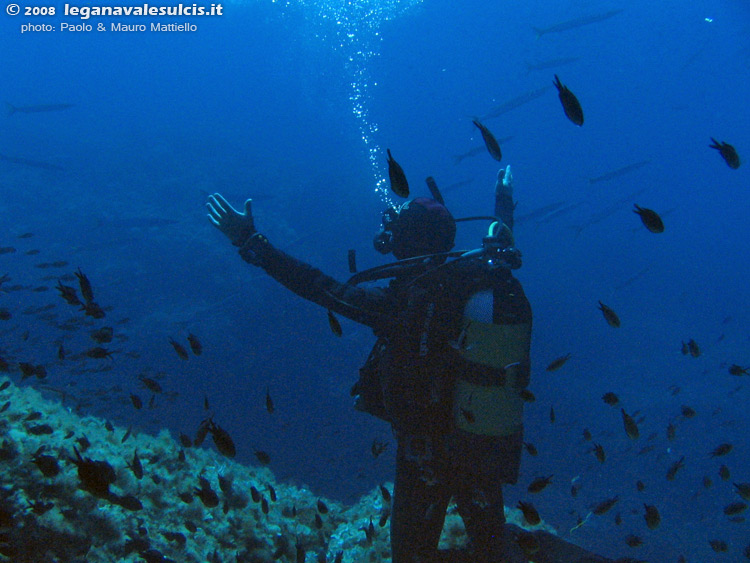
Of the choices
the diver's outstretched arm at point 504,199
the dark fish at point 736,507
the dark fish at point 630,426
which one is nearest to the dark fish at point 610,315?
the dark fish at point 630,426

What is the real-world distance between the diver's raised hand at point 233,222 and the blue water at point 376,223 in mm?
6613

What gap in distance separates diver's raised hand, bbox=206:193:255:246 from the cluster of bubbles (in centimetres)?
3281

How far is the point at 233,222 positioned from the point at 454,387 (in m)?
2.53

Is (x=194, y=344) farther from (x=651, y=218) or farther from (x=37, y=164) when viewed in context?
(x=37, y=164)

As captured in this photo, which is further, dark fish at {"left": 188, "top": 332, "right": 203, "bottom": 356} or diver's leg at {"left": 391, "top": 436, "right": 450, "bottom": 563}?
dark fish at {"left": 188, "top": 332, "right": 203, "bottom": 356}

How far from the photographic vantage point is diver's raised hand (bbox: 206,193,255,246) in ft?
13.3

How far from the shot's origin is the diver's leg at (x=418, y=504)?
3410 millimetres

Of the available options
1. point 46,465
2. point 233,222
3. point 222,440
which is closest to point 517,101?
point 233,222

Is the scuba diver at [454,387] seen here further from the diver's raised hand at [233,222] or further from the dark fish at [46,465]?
the dark fish at [46,465]

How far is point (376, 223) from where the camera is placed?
3309 centimetres

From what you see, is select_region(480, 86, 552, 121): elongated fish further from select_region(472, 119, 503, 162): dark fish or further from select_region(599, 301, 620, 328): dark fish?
select_region(472, 119, 503, 162): dark fish

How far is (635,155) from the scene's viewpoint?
8650 centimetres

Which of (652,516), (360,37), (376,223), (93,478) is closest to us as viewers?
(93,478)

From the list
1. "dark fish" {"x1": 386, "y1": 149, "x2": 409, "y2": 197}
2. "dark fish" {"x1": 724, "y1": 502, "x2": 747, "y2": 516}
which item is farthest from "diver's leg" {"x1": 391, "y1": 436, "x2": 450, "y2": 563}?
"dark fish" {"x1": 724, "y1": 502, "x2": 747, "y2": 516}
